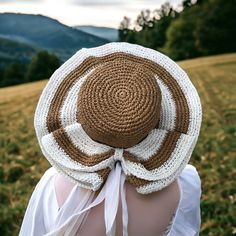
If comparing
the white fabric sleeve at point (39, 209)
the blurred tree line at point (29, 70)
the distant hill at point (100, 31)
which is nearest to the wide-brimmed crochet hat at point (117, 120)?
the white fabric sleeve at point (39, 209)

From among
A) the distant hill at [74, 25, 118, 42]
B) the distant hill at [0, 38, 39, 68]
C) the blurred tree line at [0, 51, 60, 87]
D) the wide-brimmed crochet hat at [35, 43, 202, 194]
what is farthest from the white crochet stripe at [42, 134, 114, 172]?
the distant hill at [0, 38, 39, 68]

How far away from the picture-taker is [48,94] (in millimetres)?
1659

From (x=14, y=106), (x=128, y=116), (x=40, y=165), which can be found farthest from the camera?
(x=14, y=106)

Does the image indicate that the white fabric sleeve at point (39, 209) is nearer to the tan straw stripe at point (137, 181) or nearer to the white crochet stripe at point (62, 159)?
the white crochet stripe at point (62, 159)

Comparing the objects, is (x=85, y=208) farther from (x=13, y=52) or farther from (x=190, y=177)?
(x=13, y=52)

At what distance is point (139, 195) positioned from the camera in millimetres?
1591

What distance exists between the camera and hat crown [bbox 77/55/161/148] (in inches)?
59.6

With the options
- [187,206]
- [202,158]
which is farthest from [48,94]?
[202,158]

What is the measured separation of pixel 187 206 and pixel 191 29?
9.55 m

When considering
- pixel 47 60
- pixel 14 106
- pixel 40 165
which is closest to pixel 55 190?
pixel 40 165

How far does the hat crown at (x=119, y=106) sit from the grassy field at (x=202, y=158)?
2.02 meters

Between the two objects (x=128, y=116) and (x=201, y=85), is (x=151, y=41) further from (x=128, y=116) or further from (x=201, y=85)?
(x=128, y=116)

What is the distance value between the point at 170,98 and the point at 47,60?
6.47 meters

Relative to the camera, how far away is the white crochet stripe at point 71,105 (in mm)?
1590
